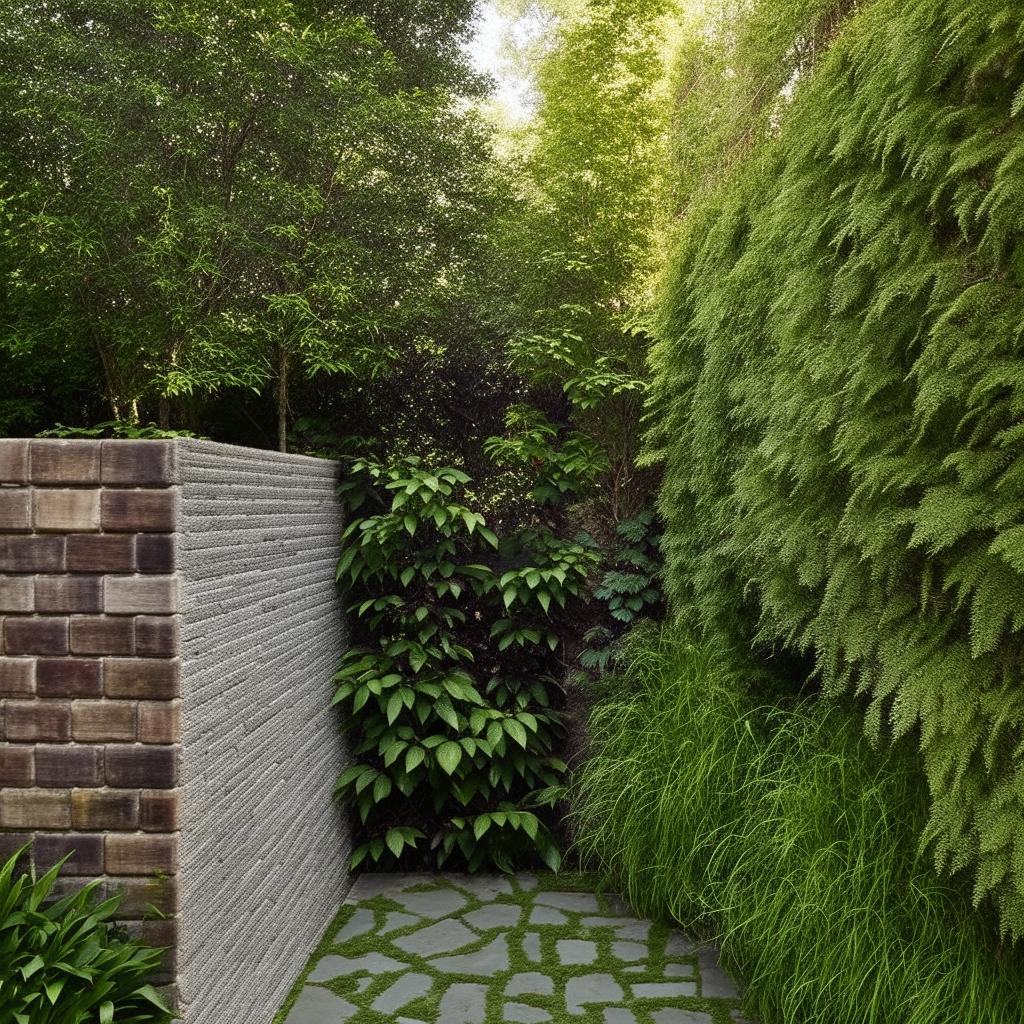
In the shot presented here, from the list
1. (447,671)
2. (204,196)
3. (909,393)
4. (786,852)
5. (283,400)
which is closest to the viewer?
(909,393)

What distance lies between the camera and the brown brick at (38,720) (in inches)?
81.6

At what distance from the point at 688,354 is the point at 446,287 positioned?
221 cm

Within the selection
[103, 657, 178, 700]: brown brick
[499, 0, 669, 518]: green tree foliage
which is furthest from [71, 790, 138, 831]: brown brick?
[499, 0, 669, 518]: green tree foliage

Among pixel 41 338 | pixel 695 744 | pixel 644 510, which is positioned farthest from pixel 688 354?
pixel 41 338

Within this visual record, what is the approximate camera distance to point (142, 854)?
2.05m

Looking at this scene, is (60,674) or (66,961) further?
(60,674)

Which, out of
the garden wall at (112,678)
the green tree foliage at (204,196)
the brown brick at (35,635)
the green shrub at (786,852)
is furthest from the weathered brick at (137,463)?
the green tree foliage at (204,196)

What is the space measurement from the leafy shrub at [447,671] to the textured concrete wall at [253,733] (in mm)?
244

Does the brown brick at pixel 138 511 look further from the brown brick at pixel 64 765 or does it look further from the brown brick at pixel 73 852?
the brown brick at pixel 73 852

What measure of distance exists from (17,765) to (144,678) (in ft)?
1.24

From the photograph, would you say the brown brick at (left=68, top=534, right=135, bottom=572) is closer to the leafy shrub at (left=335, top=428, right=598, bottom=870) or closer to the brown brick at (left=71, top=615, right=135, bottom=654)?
the brown brick at (left=71, top=615, right=135, bottom=654)

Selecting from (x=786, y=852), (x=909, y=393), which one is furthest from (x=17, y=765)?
(x=909, y=393)

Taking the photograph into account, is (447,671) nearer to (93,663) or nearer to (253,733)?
(253,733)

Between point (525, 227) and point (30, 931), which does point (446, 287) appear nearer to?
point (525, 227)
